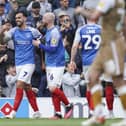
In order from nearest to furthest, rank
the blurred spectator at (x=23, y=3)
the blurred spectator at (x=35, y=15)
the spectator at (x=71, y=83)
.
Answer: the spectator at (x=71, y=83)
the blurred spectator at (x=35, y=15)
the blurred spectator at (x=23, y=3)

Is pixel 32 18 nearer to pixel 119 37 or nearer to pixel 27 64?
pixel 27 64

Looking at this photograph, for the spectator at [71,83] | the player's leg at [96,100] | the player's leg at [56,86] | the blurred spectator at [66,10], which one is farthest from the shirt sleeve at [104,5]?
the blurred spectator at [66,10]

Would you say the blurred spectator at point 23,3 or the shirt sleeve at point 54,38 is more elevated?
the blurred spectator at point 23,3

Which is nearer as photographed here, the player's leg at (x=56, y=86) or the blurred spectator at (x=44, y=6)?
the player's leg at (x=56, y=86)

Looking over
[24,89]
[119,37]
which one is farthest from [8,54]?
[119,37]

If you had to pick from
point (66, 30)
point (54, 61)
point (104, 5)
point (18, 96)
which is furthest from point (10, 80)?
point (104, 5)

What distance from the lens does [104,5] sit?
10.5m

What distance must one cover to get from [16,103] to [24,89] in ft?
1.47

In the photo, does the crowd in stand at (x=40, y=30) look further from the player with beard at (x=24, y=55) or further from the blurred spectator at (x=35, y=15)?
the player with beard at (x=24, y=55)

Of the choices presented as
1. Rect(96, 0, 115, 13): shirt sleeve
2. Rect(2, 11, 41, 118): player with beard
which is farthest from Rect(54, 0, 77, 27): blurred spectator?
Rect(96, 0, 115, 13): shirt sleeve

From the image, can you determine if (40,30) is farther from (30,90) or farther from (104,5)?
(104,5)

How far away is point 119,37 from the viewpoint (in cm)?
1097

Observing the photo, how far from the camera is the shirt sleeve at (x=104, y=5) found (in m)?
10.5

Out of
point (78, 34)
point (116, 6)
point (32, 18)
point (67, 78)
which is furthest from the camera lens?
point (32, 18)
